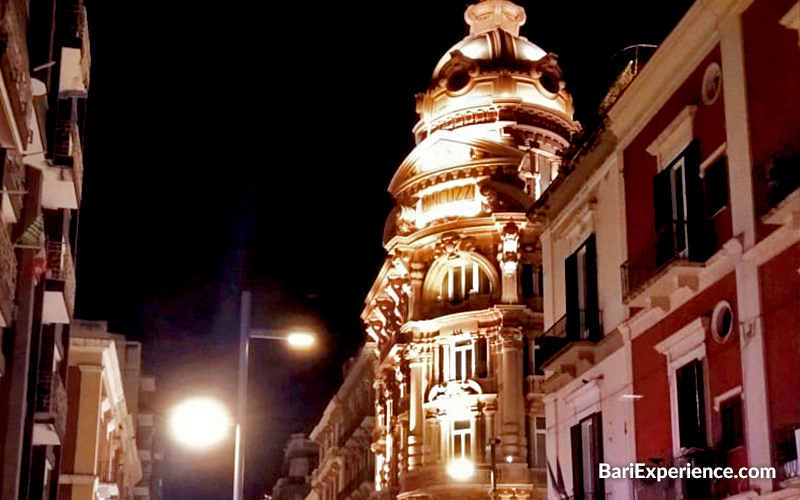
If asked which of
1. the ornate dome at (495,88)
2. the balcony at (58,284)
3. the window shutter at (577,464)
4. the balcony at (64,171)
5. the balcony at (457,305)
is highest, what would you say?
the ornate dome at (495,88)

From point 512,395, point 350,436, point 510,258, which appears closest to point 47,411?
point 512,395

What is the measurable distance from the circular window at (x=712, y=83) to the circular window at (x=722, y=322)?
362cm

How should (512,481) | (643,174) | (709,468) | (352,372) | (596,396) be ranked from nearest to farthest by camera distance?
(709,468) → (643,174) → (596,396) → (512,481) → (352,372)

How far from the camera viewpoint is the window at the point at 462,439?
49094 mm

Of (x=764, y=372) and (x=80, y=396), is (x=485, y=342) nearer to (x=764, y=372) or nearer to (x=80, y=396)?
(x=80, y=396)

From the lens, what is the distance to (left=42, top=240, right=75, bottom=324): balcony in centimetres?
2594

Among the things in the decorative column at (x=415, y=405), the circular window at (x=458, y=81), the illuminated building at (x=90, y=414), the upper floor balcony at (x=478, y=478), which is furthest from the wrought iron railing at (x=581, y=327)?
the circular window at (x=458, y=81)

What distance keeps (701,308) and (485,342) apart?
29309mm

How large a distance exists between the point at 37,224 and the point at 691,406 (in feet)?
38.1

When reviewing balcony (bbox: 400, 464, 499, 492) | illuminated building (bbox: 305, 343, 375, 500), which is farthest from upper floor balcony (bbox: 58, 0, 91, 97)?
illuminated building (bbox: 305, 343, 375, 500)

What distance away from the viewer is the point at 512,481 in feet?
154

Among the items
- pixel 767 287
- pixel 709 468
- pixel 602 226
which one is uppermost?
pixel 602 226

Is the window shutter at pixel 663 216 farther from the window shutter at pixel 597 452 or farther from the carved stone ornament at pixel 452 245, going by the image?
the carved stone ornament at pixel 452 245

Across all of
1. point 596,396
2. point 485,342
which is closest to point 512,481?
point 485,342
